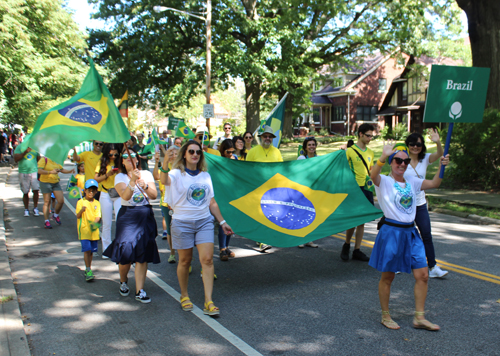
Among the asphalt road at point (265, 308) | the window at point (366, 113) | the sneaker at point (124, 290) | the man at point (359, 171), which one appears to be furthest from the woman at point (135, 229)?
the window at point (366, 113)

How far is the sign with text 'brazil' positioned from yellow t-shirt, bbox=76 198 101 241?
4574mm

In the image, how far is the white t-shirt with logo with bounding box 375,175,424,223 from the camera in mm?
4277

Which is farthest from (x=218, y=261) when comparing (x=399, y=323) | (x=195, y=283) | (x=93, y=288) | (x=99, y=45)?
(x=99, y=45)

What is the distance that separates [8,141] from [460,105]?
36.7 m

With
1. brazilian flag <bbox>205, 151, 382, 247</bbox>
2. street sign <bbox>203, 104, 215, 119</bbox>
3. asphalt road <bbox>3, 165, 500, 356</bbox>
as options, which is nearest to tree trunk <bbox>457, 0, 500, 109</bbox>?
asphalt road <bbox>3, 165, 500, 356</bbox>

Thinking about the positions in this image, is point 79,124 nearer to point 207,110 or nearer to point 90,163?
point 90,163

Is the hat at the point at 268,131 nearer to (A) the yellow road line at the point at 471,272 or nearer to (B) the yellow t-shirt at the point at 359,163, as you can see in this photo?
(B) the yellow t-shirt at the point at 359,163

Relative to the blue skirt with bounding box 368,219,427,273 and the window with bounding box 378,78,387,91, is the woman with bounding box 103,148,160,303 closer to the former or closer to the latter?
the blue skirt with bounding box 368,219,427,273

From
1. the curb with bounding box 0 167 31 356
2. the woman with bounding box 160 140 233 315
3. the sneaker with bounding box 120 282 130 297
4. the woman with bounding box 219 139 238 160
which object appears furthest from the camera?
the woman with bounding box 219 139 238 160

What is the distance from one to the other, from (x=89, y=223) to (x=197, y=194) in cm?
211

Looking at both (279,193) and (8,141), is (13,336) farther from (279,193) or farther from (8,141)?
(8,141)

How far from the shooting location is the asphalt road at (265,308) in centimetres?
403

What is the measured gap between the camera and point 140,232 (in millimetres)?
5121

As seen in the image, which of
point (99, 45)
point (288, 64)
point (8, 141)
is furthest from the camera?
point (8, 141)
